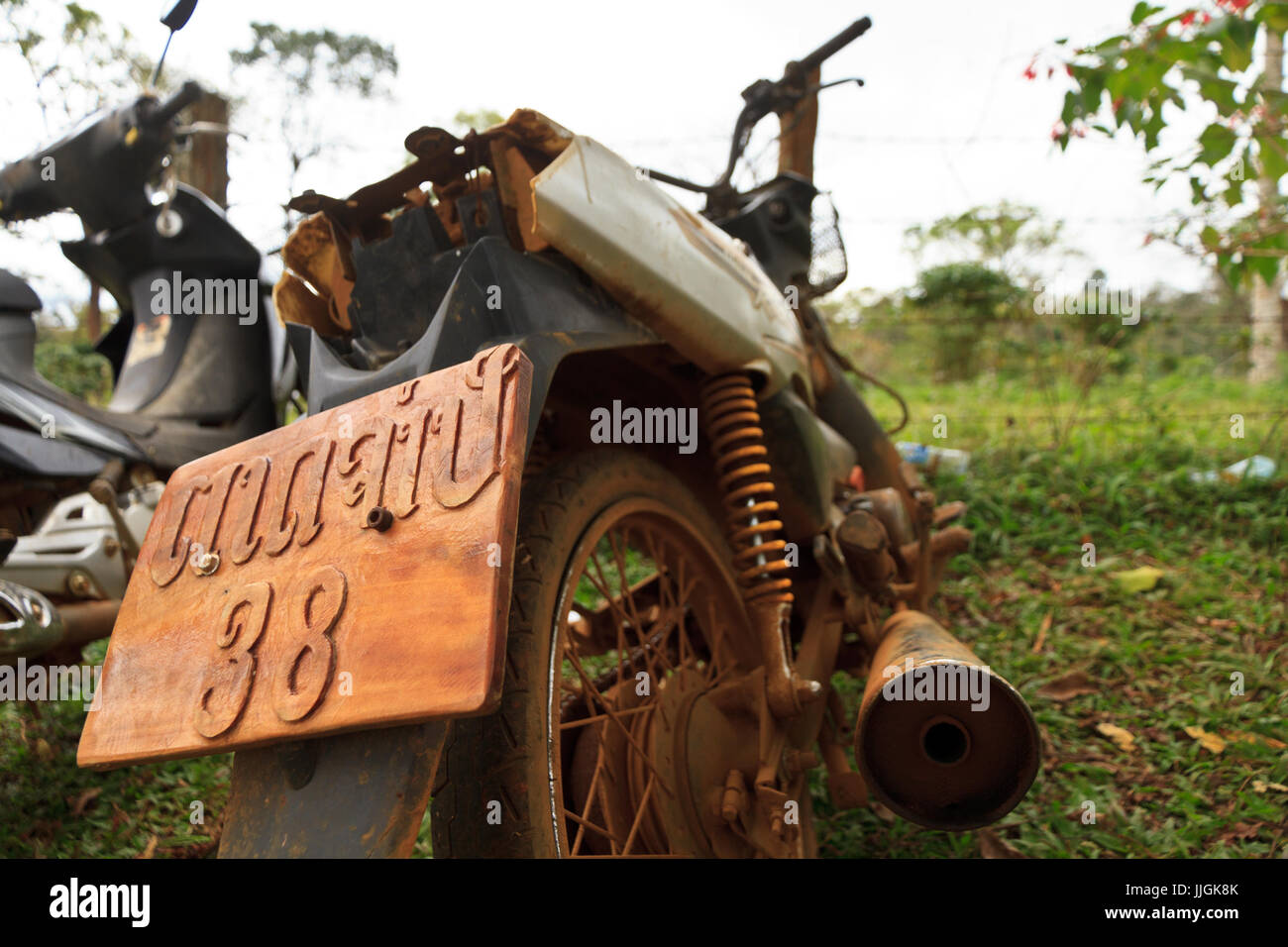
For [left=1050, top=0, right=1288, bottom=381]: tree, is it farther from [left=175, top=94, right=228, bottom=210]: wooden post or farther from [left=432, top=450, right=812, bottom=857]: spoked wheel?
[left=175, top=94, right=228, bottom=210]: wooden post

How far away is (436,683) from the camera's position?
0.88 m

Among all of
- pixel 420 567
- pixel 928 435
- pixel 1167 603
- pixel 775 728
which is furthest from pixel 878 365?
pixel 420 567

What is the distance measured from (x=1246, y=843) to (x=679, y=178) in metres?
2.20

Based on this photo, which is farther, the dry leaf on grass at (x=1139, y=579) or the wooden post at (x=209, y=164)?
the wooden post at (x=209, y=164)

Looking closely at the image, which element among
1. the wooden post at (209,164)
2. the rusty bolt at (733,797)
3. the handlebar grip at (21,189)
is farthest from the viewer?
the wooden post at (209,164)

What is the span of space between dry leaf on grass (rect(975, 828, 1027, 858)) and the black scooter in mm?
2243

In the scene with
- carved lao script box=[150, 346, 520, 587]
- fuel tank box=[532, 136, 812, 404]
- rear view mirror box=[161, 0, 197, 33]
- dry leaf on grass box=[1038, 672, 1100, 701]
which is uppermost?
rear view mirror box=[161, 0, 197, 33]

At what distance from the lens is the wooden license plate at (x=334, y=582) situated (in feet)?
2.99

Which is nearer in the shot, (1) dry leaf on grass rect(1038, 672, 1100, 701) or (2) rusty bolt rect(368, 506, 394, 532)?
(2) rusty bolt rect(368, 506, 394, 532)

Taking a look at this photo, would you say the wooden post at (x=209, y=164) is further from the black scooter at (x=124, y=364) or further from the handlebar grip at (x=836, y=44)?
the handlebar grip at (x=836, y=44)

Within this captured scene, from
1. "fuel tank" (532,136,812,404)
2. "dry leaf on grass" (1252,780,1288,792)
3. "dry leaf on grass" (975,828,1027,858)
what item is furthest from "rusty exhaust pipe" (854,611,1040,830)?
"dry leaf on grass" (1252,780,1288,792)

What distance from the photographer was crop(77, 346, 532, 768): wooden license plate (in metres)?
0.91

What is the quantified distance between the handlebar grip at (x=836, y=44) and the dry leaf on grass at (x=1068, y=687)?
82.7 inches

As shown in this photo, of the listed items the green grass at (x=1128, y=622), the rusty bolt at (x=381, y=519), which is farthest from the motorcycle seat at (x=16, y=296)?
the green grass at (x=1128, y=622)
